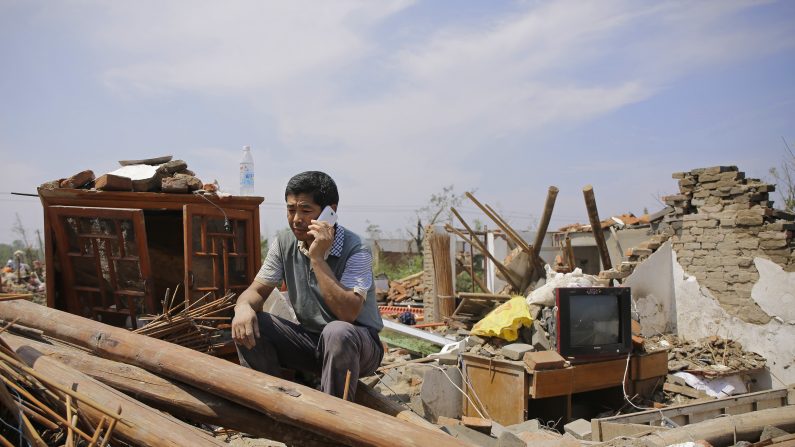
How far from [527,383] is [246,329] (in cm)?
429

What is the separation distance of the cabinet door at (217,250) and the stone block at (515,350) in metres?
3.45

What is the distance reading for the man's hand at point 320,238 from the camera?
2768 mm

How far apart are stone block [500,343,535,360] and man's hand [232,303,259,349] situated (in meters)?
4.35

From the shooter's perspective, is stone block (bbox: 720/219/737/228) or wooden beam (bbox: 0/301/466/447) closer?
wooden beam (bbox: 0/301/466/447)

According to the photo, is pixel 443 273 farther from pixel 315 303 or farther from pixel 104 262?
pixel 315 303

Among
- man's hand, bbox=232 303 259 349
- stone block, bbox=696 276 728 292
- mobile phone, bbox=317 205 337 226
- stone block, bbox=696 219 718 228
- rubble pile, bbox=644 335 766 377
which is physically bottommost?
rubble pile, bbox=644 335 766 377

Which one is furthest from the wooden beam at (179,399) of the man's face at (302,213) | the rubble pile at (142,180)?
the rubble pile at (142,180)

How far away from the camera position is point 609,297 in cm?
677

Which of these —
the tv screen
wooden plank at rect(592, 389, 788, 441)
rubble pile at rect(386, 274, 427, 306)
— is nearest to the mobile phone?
wooden plank at rect(592, 389, 788, 441)

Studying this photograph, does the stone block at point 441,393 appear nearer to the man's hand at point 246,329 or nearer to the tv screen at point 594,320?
the tv screen at point 594,320

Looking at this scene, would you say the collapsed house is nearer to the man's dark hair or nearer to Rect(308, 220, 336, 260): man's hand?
Rect(308, 220, 336, 260): man's hand

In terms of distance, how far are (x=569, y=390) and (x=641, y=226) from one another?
8.48m

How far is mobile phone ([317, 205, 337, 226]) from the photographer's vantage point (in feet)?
→ 9.81

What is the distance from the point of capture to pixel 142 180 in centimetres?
409
